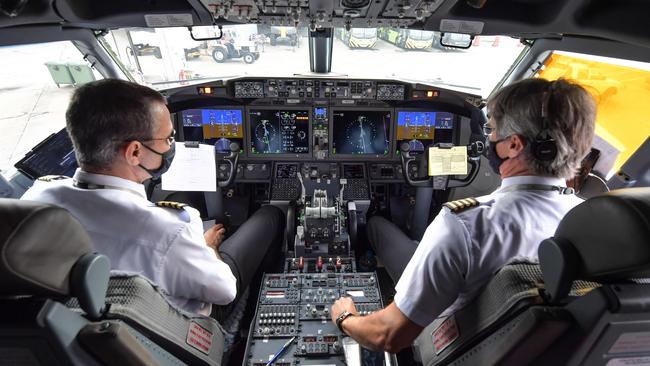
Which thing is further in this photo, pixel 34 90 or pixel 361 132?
pixel 34 90

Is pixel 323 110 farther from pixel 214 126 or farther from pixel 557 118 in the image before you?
pixel 557 118

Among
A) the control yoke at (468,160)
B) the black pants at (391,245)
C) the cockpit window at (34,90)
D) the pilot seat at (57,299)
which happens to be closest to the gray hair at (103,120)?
the pilot seat at (57,299)

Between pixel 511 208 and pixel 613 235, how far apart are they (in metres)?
0.48

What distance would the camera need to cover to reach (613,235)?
2.37 feet

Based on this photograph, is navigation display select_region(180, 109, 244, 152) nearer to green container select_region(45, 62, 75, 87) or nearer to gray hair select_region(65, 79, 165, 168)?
green container select_region(45, 62, 75, 87)

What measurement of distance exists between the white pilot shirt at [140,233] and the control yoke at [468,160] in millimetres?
2076

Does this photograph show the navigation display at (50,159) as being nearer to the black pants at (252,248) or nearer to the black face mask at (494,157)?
the black pants at (252,248)

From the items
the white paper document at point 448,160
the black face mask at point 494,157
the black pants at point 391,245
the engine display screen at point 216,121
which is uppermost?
the black face mask at point 494,157

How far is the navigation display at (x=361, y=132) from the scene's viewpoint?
3244mm

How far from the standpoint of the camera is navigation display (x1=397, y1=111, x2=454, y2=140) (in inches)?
128

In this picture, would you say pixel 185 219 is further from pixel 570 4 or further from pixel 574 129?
pixel 570 4

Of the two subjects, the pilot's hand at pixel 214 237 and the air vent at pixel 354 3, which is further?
the pilot's hand at pixel 214 237

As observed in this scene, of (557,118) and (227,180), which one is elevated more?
(557,118)

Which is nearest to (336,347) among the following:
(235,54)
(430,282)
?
(430,282)
